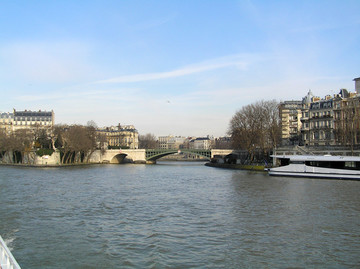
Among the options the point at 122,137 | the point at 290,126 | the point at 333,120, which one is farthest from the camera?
the point at 122,137

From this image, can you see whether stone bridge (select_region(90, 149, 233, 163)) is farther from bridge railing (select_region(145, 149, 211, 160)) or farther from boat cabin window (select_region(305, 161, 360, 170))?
boat cabin window (select_region(305, 161, 360, 170))

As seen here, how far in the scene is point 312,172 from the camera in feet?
144

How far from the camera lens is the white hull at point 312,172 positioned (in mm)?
40781

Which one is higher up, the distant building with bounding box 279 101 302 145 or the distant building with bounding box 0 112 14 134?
the distant building with bounding box 0 112 14 134

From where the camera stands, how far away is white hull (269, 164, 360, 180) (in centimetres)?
4078

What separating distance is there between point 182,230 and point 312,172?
30360 millimetres

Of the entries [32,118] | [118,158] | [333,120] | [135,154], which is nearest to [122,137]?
[32,118]

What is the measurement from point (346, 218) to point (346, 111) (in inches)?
1486

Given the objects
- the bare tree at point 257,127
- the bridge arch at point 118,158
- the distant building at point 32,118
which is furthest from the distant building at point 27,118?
the bare tree at point 257,127

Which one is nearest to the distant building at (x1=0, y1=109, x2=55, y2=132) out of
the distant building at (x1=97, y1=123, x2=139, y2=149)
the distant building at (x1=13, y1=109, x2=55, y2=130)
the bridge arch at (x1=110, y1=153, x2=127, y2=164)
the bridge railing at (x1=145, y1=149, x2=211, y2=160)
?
the distant building at (x1=13, y1=109, x2=55, y2=130)

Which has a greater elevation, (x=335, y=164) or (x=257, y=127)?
(x=257, y=127)

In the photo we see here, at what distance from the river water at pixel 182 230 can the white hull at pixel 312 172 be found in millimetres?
12554

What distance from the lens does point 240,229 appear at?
57.5 ft

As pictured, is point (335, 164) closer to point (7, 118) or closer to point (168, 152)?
point (168, 152)
